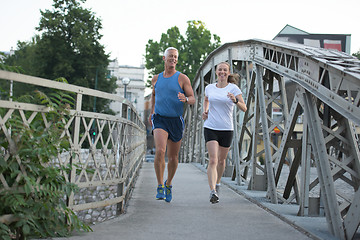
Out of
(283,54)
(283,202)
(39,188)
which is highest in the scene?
(283,54)

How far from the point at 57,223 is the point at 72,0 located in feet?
137

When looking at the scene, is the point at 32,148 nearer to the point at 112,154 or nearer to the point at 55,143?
the point at 55,143

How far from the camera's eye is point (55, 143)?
14.2 ft

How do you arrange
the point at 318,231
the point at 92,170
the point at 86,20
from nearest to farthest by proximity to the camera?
the point at 318,231
the point at 92,170
the point at 86,20

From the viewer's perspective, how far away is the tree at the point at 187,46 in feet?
153

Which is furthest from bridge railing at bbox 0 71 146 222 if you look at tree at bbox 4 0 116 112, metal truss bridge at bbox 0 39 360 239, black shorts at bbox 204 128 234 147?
tree at bbox 4 0 116 112

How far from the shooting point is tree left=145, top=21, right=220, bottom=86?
46531 millimetres

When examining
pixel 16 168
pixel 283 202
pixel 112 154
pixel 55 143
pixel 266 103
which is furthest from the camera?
pixel 266 103

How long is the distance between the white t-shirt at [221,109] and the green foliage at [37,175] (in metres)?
3.08

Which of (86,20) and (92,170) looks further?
(86,20)

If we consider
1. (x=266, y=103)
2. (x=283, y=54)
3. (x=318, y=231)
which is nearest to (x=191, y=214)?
(x=318, y=231)

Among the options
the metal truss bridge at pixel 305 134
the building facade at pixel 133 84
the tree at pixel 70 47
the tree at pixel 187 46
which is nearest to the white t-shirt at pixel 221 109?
the metal truss bridge at pixel 305 134

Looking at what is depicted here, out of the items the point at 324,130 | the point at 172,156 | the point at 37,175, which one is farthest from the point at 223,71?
the point at 37,175

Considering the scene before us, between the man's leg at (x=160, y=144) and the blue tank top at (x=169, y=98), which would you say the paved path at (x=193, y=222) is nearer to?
the man's leg at (x=160, y=144)
